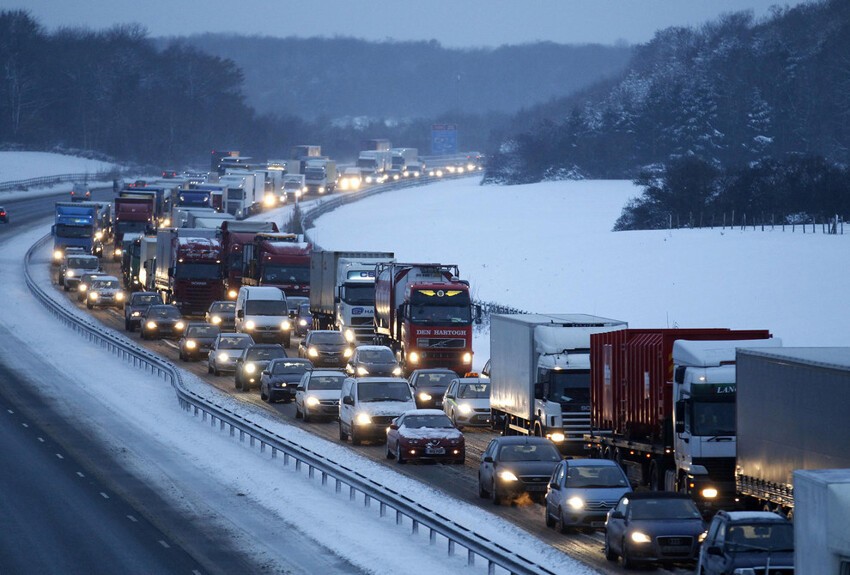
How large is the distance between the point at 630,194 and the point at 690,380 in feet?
411

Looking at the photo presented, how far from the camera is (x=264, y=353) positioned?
49906 mm

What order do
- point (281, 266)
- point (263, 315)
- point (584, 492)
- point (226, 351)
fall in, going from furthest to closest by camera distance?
point (281, 266) < point (263, 315) < point (226, 351) < point (584, 492)

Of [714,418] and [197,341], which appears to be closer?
[714,418]

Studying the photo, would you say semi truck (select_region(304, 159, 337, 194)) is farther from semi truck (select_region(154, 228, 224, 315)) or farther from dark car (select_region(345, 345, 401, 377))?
dark car (select_region(345, 345, 401, 377))

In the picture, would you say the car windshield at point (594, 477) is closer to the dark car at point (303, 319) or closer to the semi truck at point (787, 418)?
the semi truck at point (787, 418)

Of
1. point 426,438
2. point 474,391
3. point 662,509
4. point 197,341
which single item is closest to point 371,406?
point 426,438

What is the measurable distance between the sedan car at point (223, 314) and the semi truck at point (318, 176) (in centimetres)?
9689

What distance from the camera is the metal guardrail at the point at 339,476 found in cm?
2272

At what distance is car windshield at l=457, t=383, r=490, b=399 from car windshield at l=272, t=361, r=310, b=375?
5933mm

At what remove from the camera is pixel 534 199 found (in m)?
160

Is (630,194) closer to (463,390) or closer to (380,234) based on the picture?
(380,234)

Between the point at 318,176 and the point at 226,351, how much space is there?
111m

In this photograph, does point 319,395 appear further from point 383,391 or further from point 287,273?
point 287,273

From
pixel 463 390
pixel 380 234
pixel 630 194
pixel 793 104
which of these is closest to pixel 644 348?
pixel 463 390
